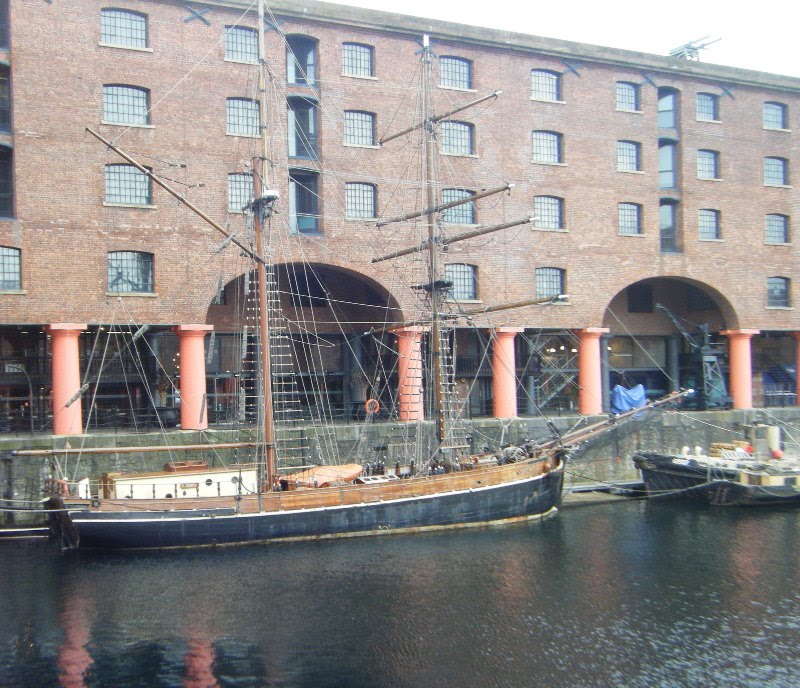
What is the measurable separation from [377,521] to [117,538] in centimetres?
786

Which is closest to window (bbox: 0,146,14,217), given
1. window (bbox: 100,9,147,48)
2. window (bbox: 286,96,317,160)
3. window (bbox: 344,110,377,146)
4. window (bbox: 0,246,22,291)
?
window (bbox: 0,246,22,291)

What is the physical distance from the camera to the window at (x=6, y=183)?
31381mm

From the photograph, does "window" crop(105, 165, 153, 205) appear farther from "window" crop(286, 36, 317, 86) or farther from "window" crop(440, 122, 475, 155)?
"window" crop(440, 122, 475, 155)

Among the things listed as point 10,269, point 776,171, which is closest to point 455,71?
point 776,171

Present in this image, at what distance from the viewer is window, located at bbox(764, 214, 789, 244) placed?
4331 cm

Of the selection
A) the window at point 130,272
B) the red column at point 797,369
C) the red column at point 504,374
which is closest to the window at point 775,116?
the red column at point 797,369

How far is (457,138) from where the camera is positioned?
3753cm

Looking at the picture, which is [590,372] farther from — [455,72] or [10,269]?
[10,269]

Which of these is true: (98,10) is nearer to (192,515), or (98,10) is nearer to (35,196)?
(35,196)

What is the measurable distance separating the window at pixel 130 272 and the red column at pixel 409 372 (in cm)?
975

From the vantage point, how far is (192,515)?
26344mm

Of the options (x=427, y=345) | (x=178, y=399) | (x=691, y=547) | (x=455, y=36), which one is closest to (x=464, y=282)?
Result: (x=427, y=345)

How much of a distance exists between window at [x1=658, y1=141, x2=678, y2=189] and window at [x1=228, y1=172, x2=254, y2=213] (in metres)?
19.7

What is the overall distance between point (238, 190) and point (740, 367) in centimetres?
2475
